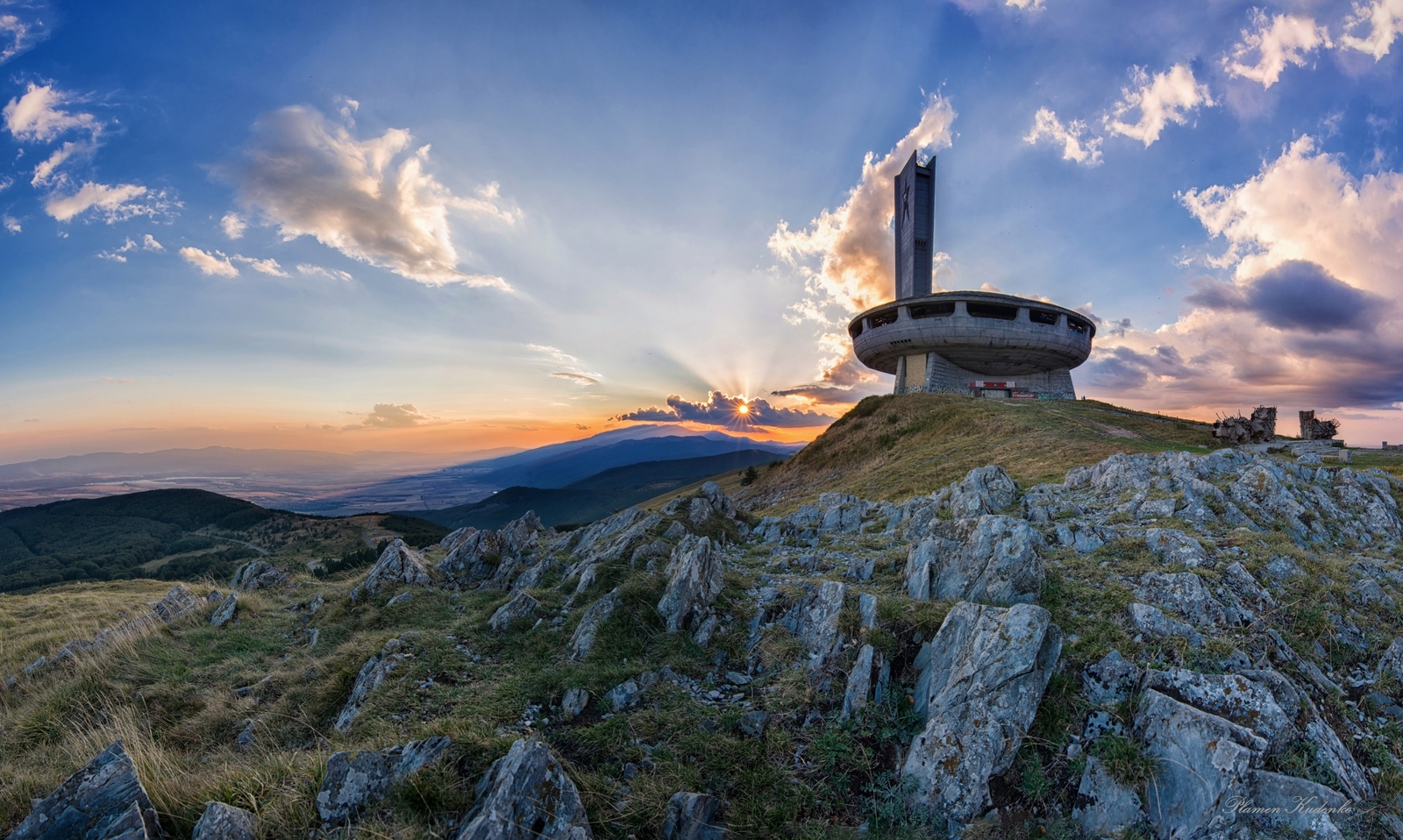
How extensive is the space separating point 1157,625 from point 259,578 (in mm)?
25880

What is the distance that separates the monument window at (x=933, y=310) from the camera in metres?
53.9

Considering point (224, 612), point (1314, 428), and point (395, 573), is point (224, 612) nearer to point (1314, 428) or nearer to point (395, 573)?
point (395, 573)

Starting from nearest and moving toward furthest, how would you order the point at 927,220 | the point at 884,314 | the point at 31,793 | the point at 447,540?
the point at 31,793, the point at 447,540, the point at 884,314, the point at 927,220

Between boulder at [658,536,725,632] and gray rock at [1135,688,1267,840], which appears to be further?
boulder at [658,536,725,632]

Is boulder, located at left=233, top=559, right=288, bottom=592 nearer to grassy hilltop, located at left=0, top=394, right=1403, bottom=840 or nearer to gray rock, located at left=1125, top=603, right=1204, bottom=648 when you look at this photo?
grassy hilltop, located at left=0, top=394, right=1403, bottom=840

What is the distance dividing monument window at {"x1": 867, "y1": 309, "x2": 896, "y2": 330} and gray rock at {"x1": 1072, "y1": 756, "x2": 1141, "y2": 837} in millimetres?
56278

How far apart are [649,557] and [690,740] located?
715 cm

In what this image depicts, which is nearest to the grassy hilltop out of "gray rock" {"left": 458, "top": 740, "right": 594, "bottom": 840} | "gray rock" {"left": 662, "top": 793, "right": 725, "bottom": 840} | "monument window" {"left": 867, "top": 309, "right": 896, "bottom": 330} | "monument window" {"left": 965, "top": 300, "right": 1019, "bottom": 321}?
"gray rock" {"left": 662, "top": 793, "right": 725, "bottom": 840}

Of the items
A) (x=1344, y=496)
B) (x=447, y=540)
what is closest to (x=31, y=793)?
(x=447, y=540)

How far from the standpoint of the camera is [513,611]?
11391 mm

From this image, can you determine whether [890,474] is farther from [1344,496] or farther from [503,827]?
[503,827]

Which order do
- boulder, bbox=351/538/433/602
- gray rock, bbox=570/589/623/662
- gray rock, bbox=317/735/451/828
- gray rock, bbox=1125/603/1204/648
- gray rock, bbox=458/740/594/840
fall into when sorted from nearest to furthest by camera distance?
gray rock, bbox=458/740/594/840, gray rock, bbox=317/735/451/828, gray rock, bbox=1125/603/1204/648, gray rock, bbox=570/589/623/662, boulder, bbox=351/538/433/602

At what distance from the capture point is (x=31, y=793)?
5.27 m

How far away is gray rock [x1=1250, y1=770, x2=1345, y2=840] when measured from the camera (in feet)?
15.9
